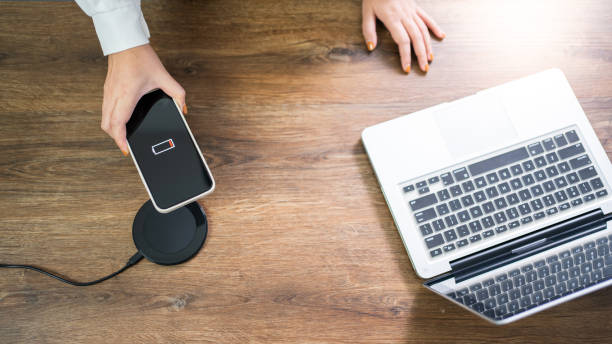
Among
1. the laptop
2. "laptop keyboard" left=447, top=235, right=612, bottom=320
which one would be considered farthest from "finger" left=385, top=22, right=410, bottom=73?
"laptop keyboard" left=447, top=235, right=612, bottom=320

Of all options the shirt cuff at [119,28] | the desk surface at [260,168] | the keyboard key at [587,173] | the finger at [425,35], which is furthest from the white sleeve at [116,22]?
the keyboard key at [587,173]

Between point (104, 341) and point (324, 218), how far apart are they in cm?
46

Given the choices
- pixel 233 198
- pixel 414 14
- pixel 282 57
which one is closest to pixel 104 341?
pixel 233 198

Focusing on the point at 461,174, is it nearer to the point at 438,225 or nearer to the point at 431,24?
the point at 438,225

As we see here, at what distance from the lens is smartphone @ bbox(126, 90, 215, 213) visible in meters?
0.63

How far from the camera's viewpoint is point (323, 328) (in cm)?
69

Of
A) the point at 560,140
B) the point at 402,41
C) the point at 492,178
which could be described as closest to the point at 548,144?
the point at 560,140

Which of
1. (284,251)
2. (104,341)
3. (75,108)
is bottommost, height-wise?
(104,341)

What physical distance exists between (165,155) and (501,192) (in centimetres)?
61

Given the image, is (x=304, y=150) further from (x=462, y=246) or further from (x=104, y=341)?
(x=104, y=341)

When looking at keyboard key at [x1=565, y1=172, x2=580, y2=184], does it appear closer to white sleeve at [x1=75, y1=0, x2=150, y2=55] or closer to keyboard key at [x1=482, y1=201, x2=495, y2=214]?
keyboard key at [x1=482, y1=201, x2=495, y2=214]

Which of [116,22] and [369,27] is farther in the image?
[369,27]

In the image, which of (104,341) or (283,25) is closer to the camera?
(104,341)

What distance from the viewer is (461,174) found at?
28.0 inches
